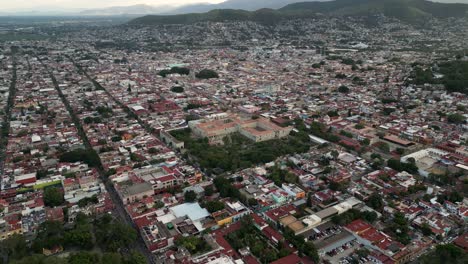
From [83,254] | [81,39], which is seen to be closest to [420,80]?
[83,254]

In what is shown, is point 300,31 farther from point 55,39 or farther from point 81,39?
point 55,39

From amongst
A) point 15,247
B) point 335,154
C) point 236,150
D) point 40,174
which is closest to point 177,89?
point 236,150

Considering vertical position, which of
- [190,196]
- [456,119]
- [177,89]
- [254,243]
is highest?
[456,119]

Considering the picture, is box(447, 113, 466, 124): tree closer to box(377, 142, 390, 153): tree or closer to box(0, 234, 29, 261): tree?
box(377, 142, 390, 153): tree

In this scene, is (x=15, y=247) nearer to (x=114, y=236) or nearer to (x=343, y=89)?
(x=114, y=236)

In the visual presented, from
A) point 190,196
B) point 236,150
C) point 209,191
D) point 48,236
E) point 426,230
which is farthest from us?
point 236,150

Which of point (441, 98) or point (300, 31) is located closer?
point (441, 98)

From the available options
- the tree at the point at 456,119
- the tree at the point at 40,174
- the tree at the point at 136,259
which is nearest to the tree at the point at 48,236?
the tree at the point at 136,259
